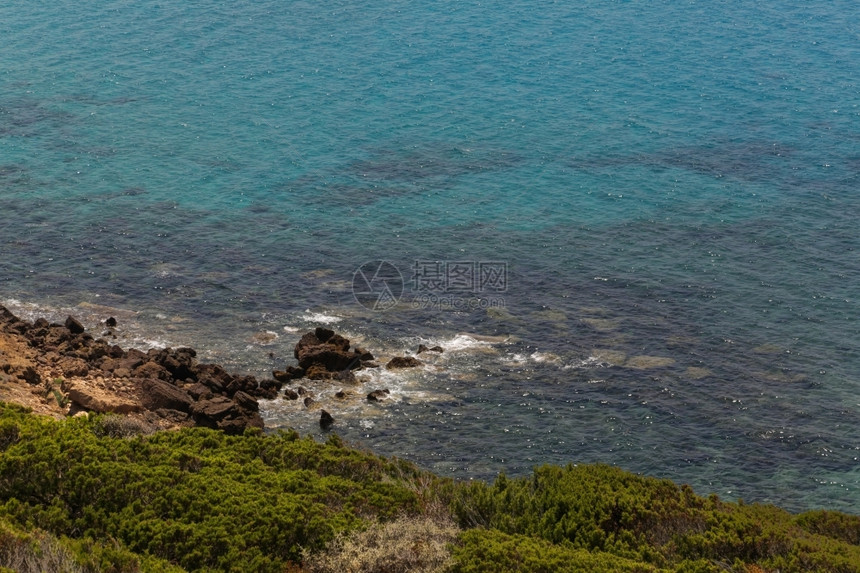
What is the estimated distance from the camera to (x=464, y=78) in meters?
65.4

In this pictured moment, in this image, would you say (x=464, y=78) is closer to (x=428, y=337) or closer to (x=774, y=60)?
(x=774, y=60)

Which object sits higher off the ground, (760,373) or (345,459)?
(345,459)

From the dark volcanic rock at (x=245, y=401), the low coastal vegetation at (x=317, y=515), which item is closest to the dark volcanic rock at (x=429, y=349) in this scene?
the dark volcanic rock at (x=245, y=401)

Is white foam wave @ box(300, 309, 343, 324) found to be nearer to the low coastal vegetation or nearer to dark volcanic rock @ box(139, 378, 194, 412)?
dark volcanic rock @ box(139, 378, 194, 412)

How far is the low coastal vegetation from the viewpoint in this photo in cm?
1845

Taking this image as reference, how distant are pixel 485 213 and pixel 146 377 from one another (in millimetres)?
20314

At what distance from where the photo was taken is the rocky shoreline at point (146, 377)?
94.9 feet

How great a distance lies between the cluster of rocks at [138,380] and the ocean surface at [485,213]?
1413 mm

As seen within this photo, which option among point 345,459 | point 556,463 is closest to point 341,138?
point 556,463

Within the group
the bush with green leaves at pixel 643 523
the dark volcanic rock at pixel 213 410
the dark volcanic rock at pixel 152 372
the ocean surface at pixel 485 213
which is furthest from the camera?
the ocean surface at pixel 485 213

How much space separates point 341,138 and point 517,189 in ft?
36.4

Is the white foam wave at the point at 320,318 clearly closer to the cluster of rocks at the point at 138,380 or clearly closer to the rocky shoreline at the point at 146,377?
the rocky shoreline at the point at 146,377

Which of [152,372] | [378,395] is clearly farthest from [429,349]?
[152,372]

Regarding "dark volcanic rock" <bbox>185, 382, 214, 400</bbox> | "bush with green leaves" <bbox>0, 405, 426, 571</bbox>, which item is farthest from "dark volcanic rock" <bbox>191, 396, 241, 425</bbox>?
"bush with green leaves" <bbox>0, 405, 426, 571</bbox>
